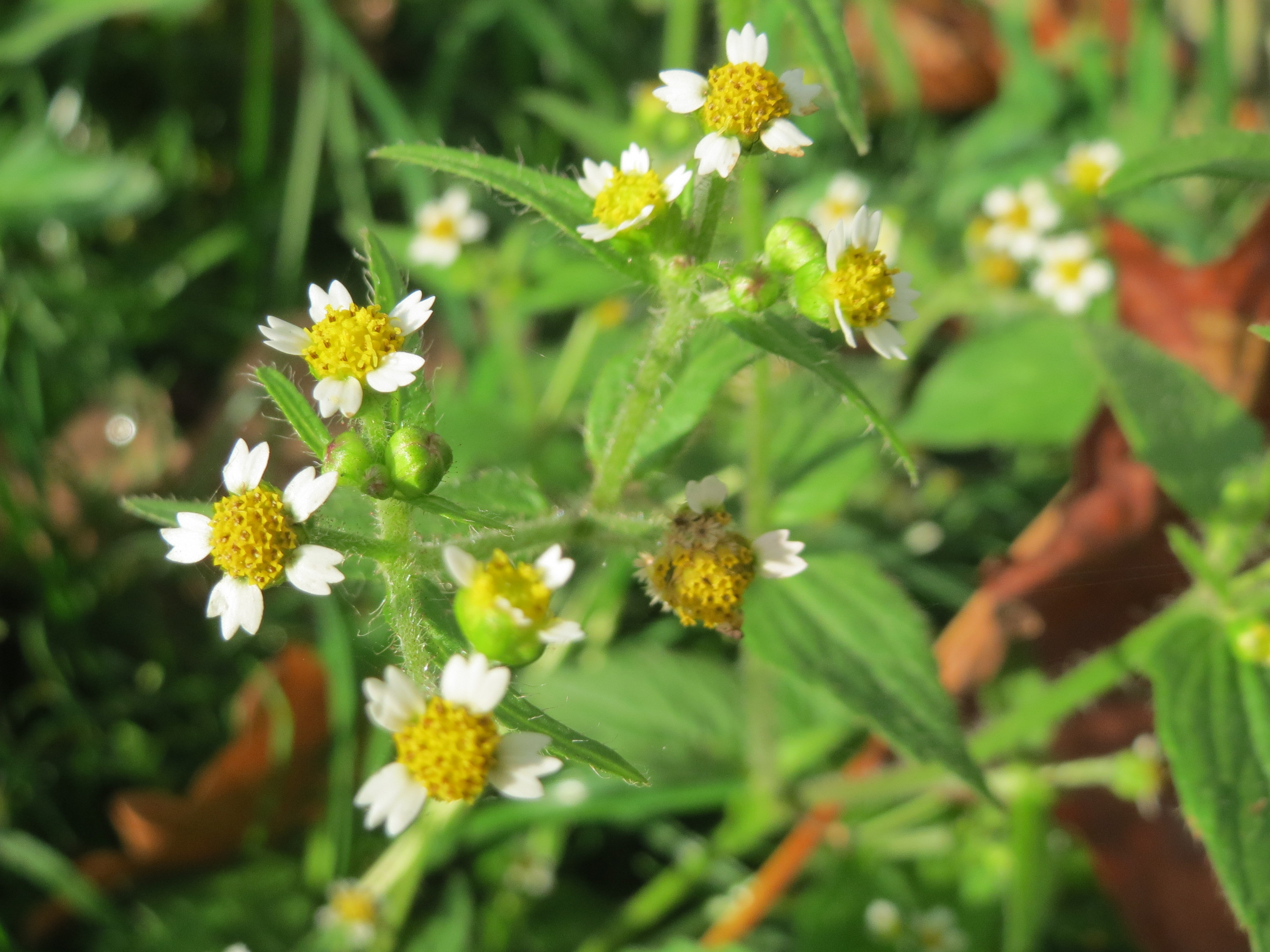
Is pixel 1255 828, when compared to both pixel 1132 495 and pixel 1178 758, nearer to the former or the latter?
pixel 1178 758

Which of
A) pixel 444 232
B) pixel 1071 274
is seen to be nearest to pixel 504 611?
pixel 444 232

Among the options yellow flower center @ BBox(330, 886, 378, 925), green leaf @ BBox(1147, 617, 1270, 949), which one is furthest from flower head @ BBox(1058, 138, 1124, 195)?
yellow flower center @ BBox(330, 886, 378, 925)

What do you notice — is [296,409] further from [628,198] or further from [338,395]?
[628,198]

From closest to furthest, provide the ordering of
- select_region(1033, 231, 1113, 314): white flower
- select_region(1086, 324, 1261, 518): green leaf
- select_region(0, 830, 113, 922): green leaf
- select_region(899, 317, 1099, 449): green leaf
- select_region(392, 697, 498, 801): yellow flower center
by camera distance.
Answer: select_region(392, 697, 498, 801): yellow flower center
select_region(1086, 324, 1261, 518): green leaf
select_region(0, 830, 113, 922): green leaf
select_region(899, 317, 1099, 449): green leaf
select_region(1033, 231, 1113, 314): white flower

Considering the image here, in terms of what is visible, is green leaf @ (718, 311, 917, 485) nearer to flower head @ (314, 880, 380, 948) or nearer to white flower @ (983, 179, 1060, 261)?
flower head @ (314, 880, 380, 948)

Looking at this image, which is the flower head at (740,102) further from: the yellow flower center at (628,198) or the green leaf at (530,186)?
the green leaf at (530,186)

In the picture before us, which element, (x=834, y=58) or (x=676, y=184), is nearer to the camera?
(x=676, y=184)
